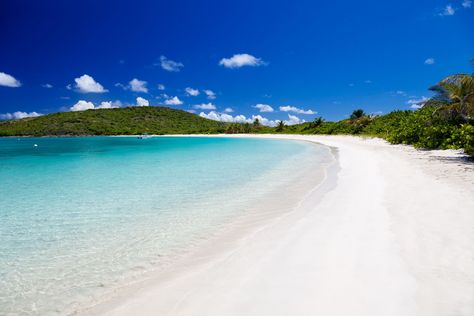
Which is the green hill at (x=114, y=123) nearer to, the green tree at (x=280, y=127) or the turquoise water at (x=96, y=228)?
the green tree at (x=280, y=127)

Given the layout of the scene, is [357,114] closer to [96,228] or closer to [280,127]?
[280,127]

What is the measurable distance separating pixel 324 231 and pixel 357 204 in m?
1.96

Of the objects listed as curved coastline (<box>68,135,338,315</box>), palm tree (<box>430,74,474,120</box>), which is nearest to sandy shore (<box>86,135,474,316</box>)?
curved coastline (<box>68,135,338,315</box>)

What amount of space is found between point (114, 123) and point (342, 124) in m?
94.4

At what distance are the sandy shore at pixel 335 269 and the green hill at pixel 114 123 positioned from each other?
8432 centimetres

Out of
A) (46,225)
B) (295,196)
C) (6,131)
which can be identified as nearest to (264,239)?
(295,196)

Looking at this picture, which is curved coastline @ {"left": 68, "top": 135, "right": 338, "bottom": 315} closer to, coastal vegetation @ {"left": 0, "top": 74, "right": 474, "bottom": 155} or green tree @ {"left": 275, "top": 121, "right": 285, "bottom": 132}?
coastal vegetation @ {"left": 0, "top": 74, "right": 474, "bottom": 155}

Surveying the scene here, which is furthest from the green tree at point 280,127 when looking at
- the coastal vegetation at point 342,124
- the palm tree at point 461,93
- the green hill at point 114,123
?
the palm tree at point 461,93

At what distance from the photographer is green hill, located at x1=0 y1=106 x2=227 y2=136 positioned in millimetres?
107312

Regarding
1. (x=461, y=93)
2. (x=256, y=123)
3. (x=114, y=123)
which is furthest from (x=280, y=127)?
(x=114, y=123)

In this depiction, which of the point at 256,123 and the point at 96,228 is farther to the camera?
the point at 256,123

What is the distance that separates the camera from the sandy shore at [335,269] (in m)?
2.83

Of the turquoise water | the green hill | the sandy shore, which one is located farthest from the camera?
the green hill

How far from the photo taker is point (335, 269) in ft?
11.6
